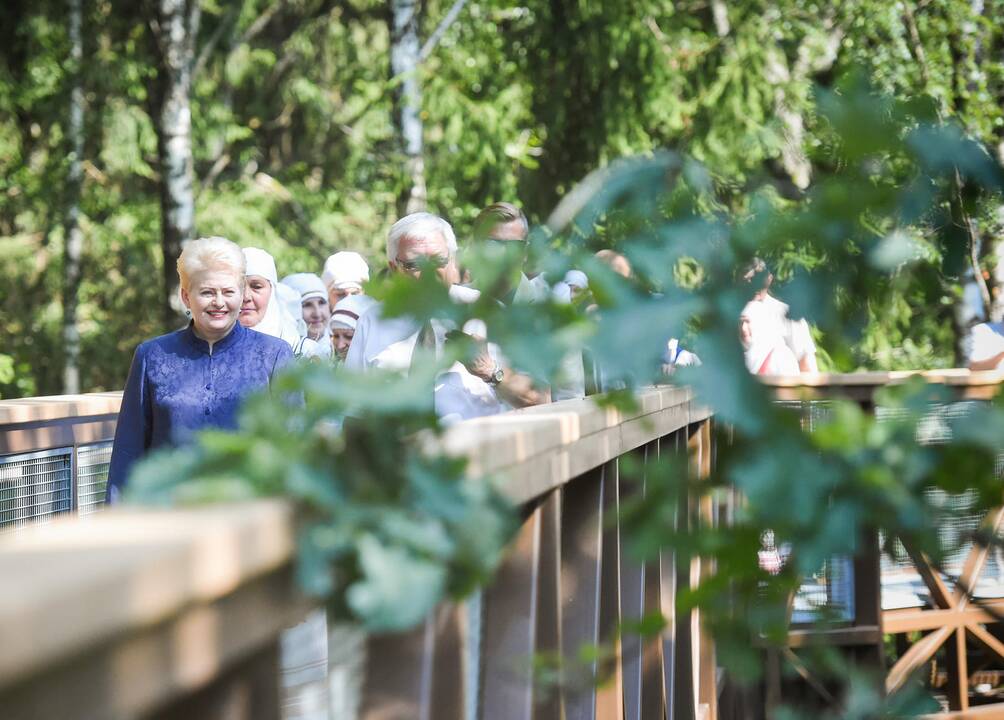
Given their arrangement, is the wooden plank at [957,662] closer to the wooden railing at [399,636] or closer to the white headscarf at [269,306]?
the wooden railing at [399,636]

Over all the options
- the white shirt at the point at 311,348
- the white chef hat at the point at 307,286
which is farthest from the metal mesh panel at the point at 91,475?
the white chef hat at the point at 307,286

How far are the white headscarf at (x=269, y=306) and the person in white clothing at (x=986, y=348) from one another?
3.36 m

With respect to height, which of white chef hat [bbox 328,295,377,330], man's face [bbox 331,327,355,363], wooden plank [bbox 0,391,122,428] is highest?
white chef hat [bbox 328,295,377,330]

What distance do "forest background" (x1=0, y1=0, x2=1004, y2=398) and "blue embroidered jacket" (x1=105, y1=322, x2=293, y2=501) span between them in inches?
265

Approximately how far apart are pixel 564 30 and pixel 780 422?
1423 centimetres

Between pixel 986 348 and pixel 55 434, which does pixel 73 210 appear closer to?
pixel 55 434

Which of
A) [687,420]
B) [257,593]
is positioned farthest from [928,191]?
[687,420]

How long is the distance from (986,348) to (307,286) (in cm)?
355

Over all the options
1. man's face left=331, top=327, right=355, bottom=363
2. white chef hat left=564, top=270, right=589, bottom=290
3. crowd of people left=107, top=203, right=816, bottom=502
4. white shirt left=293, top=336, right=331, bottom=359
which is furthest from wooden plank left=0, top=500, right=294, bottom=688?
man's face left=331, top=327, right=355, bottom=363

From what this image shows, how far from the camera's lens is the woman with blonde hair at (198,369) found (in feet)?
14.7

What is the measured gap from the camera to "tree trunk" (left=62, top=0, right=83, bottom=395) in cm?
1755

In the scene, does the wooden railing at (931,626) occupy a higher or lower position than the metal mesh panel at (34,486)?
lower

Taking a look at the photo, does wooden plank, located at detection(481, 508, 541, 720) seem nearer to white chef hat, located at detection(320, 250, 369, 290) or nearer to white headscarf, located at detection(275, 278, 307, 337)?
white chef hat, located at detection(320, 250, 369, 290)

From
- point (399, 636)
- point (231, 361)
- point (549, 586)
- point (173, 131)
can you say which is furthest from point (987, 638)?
point (173, 131)
